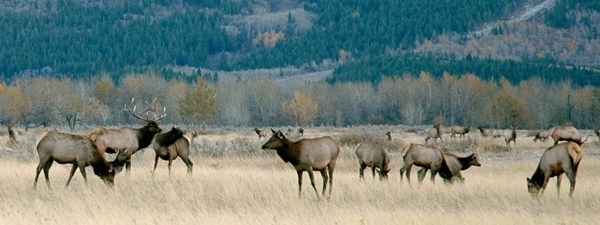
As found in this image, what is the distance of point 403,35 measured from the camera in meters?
190

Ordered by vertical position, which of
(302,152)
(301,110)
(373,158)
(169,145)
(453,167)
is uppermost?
(302,152)

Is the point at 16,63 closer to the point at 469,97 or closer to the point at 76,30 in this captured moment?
the point at 76,30

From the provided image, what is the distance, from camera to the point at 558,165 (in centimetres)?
1645

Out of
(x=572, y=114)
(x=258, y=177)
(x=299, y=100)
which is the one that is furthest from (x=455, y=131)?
(x=572, y=114)

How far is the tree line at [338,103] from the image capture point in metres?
96.3

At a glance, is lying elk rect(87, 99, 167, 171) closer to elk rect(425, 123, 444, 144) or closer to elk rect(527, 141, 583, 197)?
elk rect(527, 141, 583, 197)

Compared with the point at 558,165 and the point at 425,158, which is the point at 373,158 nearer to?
the point at 425,158

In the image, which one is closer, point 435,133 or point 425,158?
point 425,158

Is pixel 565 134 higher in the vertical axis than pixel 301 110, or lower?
higher

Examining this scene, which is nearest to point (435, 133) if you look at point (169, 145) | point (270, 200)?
point (169, 145)

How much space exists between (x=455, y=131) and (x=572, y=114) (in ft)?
213

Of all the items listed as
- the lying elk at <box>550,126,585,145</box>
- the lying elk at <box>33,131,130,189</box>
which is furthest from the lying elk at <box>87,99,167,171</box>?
the lying elk at <box>550,126,585,145</box>

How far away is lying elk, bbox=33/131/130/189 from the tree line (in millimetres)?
73951

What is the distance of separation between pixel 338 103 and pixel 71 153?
103 meters
